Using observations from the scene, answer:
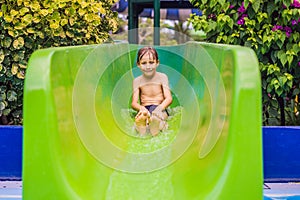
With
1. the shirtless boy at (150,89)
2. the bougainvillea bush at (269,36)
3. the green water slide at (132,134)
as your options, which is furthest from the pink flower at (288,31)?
the shirtless boy at (150,89)

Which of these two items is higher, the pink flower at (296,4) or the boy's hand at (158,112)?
the pink flower at (296,4)

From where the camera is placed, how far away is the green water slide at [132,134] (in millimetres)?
2219

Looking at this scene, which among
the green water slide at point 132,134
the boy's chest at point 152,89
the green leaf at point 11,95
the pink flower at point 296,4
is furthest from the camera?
the boy's chest at point 152,89

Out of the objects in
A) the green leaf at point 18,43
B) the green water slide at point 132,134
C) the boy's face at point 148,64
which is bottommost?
the green water slide at point 132,134

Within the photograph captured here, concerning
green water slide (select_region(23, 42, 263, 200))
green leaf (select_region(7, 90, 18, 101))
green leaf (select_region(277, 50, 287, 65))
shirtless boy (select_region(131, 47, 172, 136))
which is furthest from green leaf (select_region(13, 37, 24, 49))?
green leaf (select_region(277, 50, 287, 65))

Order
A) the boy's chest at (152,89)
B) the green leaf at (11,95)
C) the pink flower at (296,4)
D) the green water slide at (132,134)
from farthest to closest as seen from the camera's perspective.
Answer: the boy's chest at (152,89) < the green leaf at (11,95) < the pink flower at (296,4) < the green water slide at (132,134)

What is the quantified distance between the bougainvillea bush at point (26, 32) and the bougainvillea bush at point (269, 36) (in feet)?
3.06

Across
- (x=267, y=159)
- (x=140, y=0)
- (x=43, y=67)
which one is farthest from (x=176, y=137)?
(x=140, y=0)

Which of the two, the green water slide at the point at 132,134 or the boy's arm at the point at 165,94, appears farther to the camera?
the boy's arm at the point at 165,94

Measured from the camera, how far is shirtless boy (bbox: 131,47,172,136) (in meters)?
3.88

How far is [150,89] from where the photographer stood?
4059 mm

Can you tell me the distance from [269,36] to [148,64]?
0.93 metres

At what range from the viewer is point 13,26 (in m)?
3.81

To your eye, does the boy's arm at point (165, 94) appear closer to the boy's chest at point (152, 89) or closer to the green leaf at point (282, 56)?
the boy's chest at point (152, 89)
